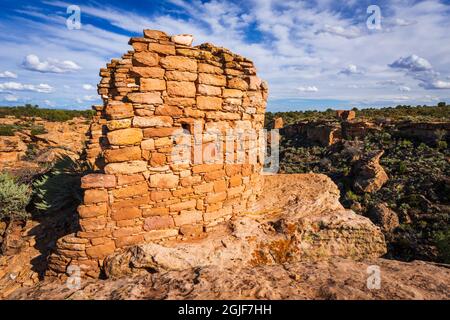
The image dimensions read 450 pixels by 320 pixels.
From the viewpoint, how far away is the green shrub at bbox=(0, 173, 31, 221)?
5.06 m

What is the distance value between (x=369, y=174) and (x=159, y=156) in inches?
821

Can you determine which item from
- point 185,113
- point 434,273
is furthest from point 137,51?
point 434,273

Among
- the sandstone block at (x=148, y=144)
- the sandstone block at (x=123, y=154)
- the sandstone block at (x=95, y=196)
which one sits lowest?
the sandstone block at (x=95, y=196)

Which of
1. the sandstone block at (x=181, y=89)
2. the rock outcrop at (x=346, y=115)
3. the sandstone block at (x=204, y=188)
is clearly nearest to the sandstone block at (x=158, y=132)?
the sandstone block at (x=181, y=89)

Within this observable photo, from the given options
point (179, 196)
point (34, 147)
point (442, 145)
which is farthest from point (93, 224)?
point (442, 145)

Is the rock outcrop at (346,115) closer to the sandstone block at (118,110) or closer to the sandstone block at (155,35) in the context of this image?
the sandstone block at (155,35)

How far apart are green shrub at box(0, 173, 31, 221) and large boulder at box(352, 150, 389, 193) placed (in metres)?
20.6

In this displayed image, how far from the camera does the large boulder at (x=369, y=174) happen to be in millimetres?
20188

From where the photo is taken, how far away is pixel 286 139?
32.7 m

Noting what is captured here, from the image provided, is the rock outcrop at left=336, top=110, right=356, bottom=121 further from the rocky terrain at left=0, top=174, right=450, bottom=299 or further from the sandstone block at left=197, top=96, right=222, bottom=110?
the sandstone block at left=197, top=96, right=222, bottom=110

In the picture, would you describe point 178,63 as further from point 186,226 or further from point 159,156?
point 186,226

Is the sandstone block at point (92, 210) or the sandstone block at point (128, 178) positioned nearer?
the sandstone block at point (92, 210)

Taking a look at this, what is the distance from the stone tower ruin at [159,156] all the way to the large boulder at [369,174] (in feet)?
61.1
